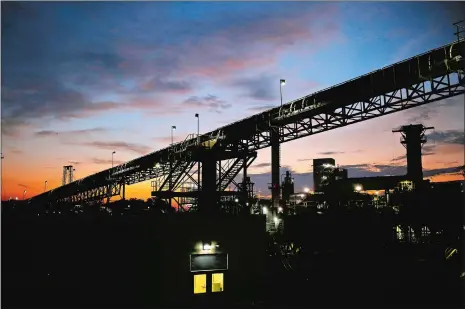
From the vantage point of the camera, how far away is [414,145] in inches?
2498

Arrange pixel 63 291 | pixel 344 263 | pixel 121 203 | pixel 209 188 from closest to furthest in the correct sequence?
pixel 63 291 → pixel 344 263 → pixel 209 188 → pixel 121 203

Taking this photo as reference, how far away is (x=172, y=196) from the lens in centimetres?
3628

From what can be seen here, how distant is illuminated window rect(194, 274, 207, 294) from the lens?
2016cm

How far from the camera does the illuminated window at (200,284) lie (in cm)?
2016

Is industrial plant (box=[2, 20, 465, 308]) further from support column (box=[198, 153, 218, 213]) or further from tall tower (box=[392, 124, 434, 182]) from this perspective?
tall tower (box=[392, 124, 434, 182])

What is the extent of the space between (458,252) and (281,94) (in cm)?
2126

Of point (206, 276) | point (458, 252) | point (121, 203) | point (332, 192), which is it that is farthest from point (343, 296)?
point (332, 192)

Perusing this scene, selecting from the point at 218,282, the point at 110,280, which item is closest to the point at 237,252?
the point at 218,282

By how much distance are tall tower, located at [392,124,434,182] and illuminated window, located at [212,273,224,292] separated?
5113 centimetres

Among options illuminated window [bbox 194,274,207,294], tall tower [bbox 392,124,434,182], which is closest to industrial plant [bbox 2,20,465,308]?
illuminated window [bbox 194,274,207,294]

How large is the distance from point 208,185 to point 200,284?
50.4ft

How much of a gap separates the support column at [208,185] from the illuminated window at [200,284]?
543 inches

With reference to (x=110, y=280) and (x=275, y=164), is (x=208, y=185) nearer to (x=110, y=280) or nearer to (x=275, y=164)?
(x=275, y=164)

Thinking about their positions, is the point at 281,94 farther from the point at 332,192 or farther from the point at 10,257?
the point at 332,192
